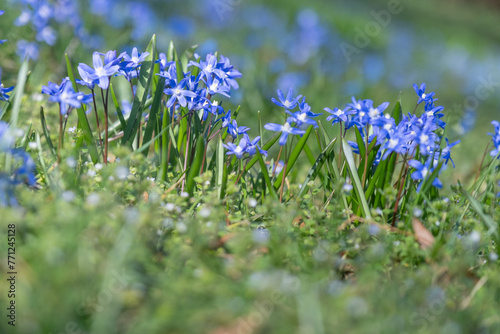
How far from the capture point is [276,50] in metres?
6.71

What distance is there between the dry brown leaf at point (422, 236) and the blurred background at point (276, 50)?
0.64 metres

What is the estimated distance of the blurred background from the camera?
418 centimetres

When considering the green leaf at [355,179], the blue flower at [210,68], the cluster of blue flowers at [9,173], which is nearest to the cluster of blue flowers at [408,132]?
the green leaf at [355,179]

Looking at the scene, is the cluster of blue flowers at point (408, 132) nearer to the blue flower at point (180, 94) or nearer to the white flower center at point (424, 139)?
the white flower center at point (424, 139)

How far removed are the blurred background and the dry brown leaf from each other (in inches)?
25.4

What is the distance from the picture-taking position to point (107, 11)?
523cm

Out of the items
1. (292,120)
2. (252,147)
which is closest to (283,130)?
(292,120)

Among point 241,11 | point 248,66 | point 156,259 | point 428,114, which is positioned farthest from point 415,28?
point 156,259

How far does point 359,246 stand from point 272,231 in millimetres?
331

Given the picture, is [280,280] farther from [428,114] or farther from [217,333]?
[428,114]

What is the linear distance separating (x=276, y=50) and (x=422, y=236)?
5.20m

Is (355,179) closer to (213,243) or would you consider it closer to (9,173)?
(213,243)

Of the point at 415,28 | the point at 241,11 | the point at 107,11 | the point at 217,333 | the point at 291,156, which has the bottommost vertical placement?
the point at 217,333

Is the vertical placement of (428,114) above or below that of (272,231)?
above
